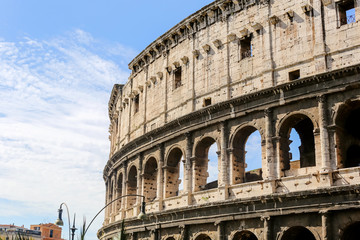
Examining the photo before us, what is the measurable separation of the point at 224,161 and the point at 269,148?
7.96 ft

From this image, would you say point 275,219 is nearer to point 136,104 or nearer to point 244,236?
point 244,236

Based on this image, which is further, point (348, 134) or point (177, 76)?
point (177, 76)

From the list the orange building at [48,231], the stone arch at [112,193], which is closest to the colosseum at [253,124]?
the stone arch at [112,193]

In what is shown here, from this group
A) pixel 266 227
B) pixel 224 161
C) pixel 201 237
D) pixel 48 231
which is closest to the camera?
pixel 266 227

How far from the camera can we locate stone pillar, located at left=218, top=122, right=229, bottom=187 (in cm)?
2180

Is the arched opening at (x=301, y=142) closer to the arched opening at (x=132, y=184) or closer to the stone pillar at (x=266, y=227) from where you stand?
the stone pillar at (x=266, y=227)

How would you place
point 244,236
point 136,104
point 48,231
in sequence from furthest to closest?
point 48,231 < point 136,104 < point 244,236

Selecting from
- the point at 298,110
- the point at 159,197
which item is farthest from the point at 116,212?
the point at 298,110

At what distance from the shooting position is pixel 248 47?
76.3ft

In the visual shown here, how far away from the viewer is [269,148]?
20.4 metres

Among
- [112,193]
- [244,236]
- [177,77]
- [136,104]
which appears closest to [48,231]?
[112,193]

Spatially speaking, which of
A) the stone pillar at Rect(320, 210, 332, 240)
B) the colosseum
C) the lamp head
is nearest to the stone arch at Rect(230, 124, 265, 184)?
the colosseum

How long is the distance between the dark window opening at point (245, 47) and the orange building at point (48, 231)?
6326cm

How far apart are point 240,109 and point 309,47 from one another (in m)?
3.80
